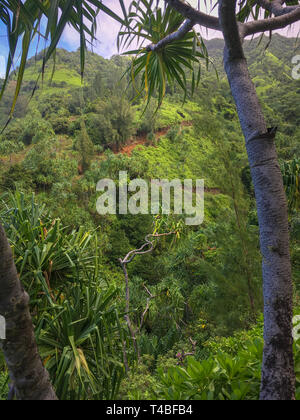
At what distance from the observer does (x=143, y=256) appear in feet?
34.2

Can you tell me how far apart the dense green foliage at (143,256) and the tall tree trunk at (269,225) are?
6.4 inches

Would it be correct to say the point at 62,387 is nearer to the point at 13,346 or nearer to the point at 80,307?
the point at 80,307

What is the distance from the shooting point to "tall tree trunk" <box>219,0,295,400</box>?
938mm

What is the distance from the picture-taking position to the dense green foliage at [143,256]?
184 centimetres

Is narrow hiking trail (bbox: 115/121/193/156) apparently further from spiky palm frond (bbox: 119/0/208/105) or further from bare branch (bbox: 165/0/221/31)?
bare branch (bbox: 165/0/221/31)

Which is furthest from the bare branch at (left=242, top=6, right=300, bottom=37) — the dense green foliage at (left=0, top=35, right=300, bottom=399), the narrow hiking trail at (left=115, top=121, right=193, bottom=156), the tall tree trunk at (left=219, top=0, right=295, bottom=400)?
the narrow hiking trail at (left=115, top=121, right=193, bottom=156)

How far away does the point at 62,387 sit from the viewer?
1747 mm

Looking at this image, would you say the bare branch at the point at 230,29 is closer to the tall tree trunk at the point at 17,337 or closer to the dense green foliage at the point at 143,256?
the dense green foliage at the point at 143,256

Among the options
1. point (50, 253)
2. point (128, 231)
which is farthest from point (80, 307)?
point (128, 231)

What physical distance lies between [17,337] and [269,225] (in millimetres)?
1044

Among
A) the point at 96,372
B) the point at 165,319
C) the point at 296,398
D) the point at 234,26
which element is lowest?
the point at 165,319

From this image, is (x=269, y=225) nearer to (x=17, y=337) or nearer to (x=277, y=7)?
(x=17, y=337)

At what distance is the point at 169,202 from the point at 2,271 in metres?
12.3

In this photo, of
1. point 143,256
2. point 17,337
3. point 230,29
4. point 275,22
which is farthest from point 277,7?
point 143,256
